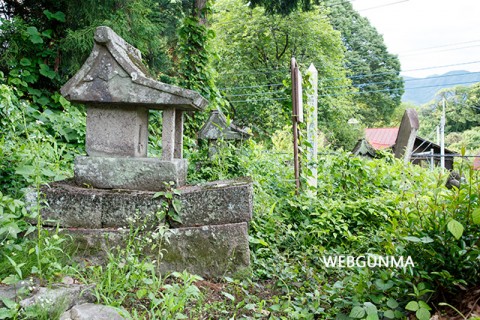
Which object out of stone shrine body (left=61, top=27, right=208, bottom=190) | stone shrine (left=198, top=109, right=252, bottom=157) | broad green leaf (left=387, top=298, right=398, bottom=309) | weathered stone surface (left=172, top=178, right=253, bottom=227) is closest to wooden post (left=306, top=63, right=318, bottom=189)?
stone shrine (left=198, top=109, right=252, bottom=157)

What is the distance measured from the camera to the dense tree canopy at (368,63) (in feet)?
96.9

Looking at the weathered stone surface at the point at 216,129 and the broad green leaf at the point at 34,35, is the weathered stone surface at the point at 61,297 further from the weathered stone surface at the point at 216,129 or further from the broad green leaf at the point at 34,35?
the broad green leaf at the point at 34,35

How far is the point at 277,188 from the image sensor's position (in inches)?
203

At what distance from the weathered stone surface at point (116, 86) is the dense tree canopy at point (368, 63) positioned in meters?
27.9

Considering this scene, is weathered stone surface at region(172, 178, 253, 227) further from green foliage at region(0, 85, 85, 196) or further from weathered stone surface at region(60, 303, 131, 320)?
green foliage at region(0, 85, 85, 196)

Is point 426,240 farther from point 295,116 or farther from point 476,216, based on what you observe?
point 295,116

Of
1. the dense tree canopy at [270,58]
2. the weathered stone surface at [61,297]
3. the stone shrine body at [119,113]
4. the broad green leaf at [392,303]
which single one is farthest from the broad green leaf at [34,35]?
the dense tree canopy at [270,58]

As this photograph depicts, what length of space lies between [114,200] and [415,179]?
423 centimetres

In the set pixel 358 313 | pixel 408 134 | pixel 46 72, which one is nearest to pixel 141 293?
pixel 358 313

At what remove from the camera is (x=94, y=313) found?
2.19 m

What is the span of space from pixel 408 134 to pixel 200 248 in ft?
15.9

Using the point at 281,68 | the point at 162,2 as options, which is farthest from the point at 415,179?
the point at 281,68

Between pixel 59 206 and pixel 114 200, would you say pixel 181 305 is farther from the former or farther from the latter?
pixel 59 206

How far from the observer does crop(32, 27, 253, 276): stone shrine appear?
10.5 feet
